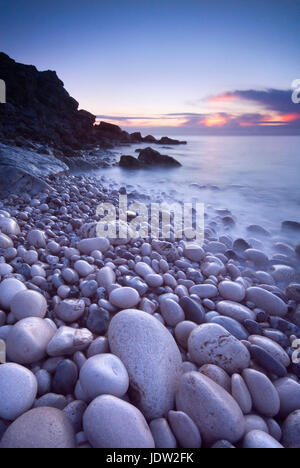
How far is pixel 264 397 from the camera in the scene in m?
1.19

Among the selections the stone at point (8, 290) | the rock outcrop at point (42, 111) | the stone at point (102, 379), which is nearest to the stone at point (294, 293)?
the stone at point (102, 379)

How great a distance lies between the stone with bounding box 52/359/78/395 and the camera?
1173 mm

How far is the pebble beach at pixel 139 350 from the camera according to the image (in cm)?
101

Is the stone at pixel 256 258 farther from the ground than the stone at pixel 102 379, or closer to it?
farther from the ground

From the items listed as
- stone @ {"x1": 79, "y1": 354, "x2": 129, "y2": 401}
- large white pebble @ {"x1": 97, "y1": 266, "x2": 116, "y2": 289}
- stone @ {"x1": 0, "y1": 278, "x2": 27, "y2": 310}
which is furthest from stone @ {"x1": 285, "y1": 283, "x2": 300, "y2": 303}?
stone @ {"x1": 0, "y1": 278, "x2": 27, "y2": 310}

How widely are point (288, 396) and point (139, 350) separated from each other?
772mm

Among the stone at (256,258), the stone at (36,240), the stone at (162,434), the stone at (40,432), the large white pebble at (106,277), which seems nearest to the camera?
the stone at (40,432)

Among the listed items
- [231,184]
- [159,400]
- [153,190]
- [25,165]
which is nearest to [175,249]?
[159,400]

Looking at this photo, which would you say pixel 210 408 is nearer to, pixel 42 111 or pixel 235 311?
pixel 235 311

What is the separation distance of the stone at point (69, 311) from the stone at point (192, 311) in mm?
676

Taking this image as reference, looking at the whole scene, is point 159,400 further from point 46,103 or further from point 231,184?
point 46,103

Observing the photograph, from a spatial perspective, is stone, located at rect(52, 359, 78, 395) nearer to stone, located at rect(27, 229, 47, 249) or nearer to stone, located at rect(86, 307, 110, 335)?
stone, located at rect(86, 307, 110, 335)

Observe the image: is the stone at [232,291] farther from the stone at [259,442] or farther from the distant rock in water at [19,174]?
the distant rock in water at [19,174]

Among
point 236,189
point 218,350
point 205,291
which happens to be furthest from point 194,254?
point 236,189
